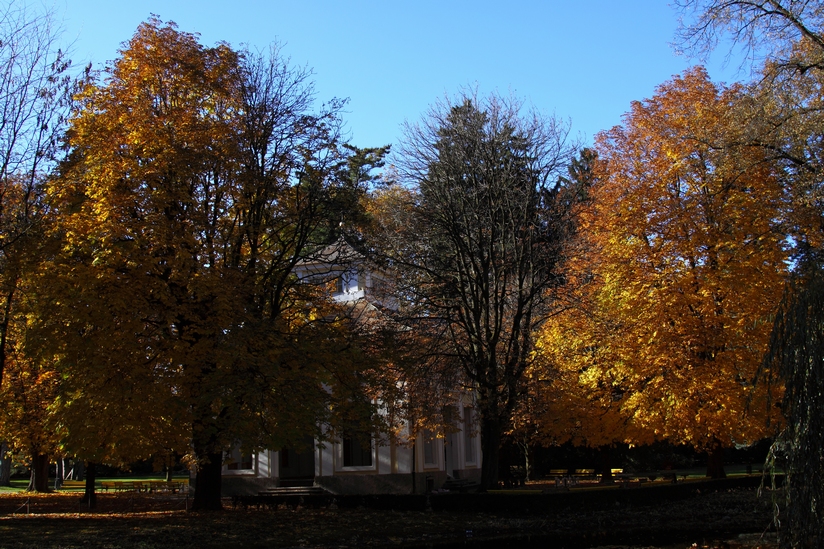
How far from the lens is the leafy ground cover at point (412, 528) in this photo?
43.7 ft

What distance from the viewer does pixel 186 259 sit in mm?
15430

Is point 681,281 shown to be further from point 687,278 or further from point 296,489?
point 296,489

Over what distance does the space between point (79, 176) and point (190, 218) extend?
2.66 metres

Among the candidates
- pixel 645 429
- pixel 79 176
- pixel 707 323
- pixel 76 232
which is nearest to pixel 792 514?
pixel 707 323

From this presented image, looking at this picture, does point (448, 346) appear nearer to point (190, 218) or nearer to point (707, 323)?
point (707, 323)

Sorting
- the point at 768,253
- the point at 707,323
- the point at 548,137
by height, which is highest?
the point at 548,137

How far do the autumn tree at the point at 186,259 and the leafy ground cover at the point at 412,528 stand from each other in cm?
174

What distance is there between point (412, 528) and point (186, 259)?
26.5 feet

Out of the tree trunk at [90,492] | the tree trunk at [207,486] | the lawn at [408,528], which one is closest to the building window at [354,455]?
the lawn at [408,528]

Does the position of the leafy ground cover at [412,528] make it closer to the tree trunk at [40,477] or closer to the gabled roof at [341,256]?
the gabled roof at [341,256]

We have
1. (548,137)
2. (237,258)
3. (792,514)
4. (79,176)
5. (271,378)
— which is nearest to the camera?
(792,514)

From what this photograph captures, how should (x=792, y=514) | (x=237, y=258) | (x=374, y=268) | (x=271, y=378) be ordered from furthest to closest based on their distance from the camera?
1. (x=374, y=268)
2. (x=237, y=258)
3. (x=271, y=378)
4. (x=792, y=514)

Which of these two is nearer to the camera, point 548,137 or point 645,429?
point 645,429

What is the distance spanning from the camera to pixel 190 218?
55.3 ft
